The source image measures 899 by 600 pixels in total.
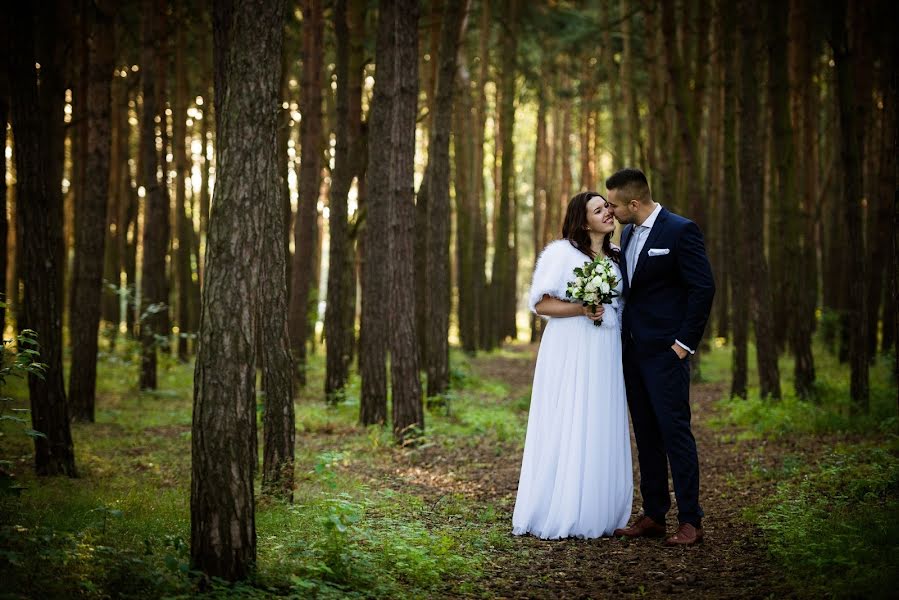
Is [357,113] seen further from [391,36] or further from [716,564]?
[716,564]

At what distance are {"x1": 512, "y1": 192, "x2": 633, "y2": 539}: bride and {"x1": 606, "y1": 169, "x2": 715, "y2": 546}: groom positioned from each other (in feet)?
0.47

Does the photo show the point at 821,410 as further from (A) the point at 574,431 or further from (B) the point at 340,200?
(B) the point at 340,200

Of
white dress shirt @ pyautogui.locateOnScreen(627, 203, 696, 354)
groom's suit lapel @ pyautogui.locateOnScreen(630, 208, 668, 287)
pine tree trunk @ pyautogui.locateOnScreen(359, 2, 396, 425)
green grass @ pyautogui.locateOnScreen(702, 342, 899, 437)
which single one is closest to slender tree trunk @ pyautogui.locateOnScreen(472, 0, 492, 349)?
green grass @ pyautogui.locateOnScreen(702, 342, 899, 437)

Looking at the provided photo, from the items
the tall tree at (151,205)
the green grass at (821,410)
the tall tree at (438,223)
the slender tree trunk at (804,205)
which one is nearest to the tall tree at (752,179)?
the slender tree trunk at (804,205)

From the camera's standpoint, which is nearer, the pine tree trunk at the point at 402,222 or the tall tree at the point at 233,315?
the tall tree at the point at 233,315

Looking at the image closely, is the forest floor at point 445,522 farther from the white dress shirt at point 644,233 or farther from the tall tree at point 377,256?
the white dress shirt at point 644,233

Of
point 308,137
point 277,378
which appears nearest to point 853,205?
point 277,378

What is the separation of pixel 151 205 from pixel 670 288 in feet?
33.6

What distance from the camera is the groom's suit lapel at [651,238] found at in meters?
6.17

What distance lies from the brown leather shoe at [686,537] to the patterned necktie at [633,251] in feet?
6.39

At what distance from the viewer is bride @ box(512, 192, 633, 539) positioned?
246 inches

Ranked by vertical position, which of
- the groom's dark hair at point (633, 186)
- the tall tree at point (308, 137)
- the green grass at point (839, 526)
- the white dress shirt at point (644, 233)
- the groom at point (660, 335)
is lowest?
the green grass at point (839, 526)

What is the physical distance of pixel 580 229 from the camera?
657cm

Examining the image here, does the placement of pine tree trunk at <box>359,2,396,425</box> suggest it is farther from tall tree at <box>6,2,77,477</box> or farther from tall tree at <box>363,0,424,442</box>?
tall tree at <box>6,2,77,477</box>
